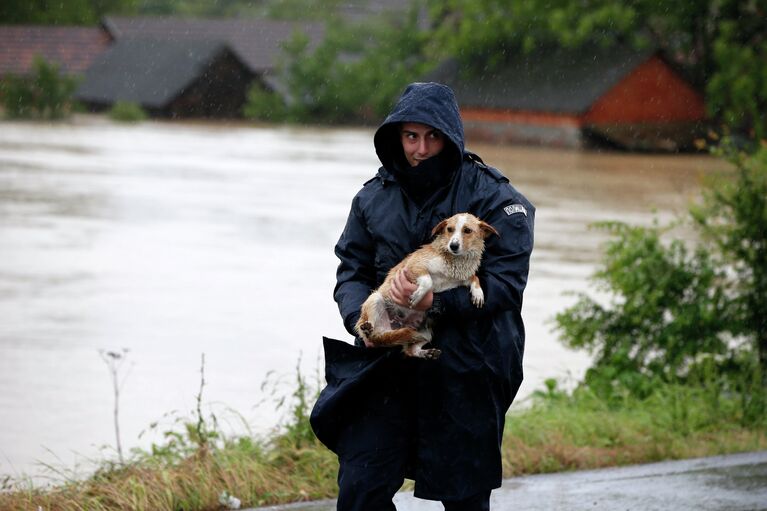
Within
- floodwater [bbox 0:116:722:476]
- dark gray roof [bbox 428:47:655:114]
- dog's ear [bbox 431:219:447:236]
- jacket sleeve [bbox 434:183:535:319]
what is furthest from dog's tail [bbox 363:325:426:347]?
dark gray roof [bbox 428:47:655:114]

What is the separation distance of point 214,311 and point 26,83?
48.9 meters

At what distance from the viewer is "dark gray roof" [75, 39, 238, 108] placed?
61594 millimetres

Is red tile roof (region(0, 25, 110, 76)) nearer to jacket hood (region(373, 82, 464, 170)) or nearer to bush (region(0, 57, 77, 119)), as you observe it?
bush (region(0, 57, 77, 119))

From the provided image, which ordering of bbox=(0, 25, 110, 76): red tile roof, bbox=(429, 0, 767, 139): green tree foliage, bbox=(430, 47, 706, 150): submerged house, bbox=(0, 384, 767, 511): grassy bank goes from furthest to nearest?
bbox=(0, 25, 110, 76): red tile roof, bbox=(430, 47, 706, 150): submerged house, bbox=(429, 0, 767, 139): green tree foliage, bbox=(0, 384, 767, 511): grassy bank

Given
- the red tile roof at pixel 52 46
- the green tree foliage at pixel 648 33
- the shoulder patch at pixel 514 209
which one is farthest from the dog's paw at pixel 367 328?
the red tile roof at pixel 52 46

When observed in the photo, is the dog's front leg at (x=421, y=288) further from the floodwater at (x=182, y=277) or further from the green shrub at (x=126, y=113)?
the green shrub at (x=126, y=113)

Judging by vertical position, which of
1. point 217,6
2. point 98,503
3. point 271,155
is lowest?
point 98,503

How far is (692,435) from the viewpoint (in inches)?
296

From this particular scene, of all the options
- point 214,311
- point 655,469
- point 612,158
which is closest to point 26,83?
point 612,158

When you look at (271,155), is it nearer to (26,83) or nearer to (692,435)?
(26,83)

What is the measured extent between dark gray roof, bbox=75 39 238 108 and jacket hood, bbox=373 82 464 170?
5791 cm

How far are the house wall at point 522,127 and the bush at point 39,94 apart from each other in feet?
63.9

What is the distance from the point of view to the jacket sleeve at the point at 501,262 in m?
4.11

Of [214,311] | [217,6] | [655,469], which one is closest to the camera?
[655,469]
